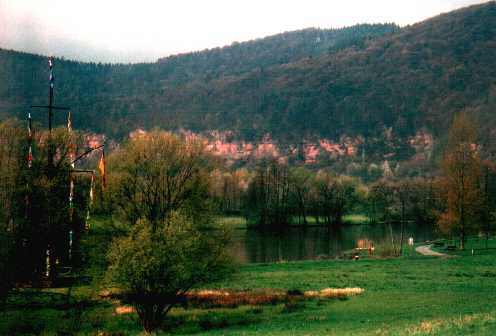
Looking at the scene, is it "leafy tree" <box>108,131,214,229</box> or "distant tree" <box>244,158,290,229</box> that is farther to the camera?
"distant tree" <box>244,158,290,229</box>

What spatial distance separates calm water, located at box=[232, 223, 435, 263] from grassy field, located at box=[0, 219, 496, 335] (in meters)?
23.8

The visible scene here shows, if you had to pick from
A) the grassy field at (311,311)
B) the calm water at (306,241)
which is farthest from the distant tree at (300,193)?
the grassy field at (311,311)

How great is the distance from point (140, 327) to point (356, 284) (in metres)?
19.1

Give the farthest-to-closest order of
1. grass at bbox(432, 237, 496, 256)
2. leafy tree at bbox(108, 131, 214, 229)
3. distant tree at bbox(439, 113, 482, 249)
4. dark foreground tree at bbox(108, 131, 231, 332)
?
1. distant tree at bbox(439, 113, 482, 249)
2. grass at bbox(432, 237, 496, 256)
3. leafy tree at bbox(108, 131, 214, 229)
4. dark foreground tree at bbox(108, 131, 231, 332)

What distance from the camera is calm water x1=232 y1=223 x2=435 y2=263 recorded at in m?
75.3

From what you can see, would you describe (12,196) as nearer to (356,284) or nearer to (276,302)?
(276,302)

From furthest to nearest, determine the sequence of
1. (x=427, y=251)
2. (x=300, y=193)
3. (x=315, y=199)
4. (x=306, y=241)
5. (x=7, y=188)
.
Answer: (x=300, y=193) < (x=315, y=199) < (x=306, y=241) < (x=427, y=251) < (x=7, y=188)

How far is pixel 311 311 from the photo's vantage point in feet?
108

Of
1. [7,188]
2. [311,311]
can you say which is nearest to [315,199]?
[311,311]

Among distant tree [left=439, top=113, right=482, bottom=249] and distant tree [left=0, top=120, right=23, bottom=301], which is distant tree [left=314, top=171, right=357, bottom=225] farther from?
distant tree [left=0, top=120, right=23, bottom=301]

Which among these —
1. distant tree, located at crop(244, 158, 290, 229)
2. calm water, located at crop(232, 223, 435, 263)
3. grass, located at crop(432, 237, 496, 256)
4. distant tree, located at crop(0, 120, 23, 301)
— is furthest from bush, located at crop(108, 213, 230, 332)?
distant tree, located at crop(244, 158, 290, 229)

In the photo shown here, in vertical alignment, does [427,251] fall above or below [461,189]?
below

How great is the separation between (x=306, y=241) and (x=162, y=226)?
6467 cm

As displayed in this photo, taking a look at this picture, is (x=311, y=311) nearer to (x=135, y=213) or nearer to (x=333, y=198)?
(x=135, y=213)
